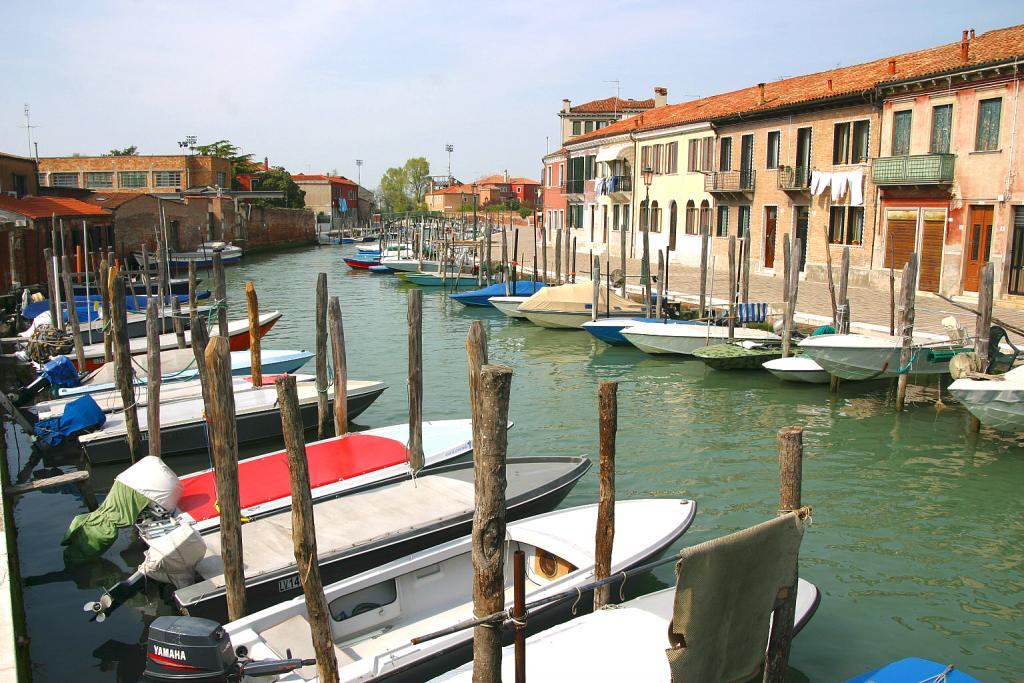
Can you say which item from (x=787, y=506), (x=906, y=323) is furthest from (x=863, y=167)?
(x=787, y=506)

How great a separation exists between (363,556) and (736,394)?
30.7 feet

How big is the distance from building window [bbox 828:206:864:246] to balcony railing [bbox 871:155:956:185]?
161 centimetres

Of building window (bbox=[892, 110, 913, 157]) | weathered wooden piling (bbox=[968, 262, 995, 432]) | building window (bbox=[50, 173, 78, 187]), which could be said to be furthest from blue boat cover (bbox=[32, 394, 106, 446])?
building window (bbox=[50, 173, 78, 187])

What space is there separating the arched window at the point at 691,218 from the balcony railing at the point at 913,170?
1006cm

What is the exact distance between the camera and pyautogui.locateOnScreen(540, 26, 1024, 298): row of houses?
62.7 ft

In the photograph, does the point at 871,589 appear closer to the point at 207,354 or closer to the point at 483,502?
the point at 483,502

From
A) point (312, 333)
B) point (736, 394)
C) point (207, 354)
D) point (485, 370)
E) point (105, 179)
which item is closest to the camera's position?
point (485, 370)

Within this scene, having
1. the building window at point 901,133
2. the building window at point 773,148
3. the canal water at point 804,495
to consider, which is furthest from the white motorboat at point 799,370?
the building window at point 773,148

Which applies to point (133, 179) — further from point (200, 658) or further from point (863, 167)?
point (200, 658)

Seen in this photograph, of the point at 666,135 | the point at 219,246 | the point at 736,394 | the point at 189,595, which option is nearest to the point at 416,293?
the point at 189,595

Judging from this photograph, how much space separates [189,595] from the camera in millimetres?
6582

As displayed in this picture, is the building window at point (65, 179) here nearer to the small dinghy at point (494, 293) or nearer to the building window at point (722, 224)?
the small dinghy at point (494, 293)

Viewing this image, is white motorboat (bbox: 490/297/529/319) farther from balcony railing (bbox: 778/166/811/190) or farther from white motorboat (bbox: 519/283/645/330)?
balcony railing (bbox: 778/166/811/190)

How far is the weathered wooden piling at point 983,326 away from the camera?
11945 millimetres
